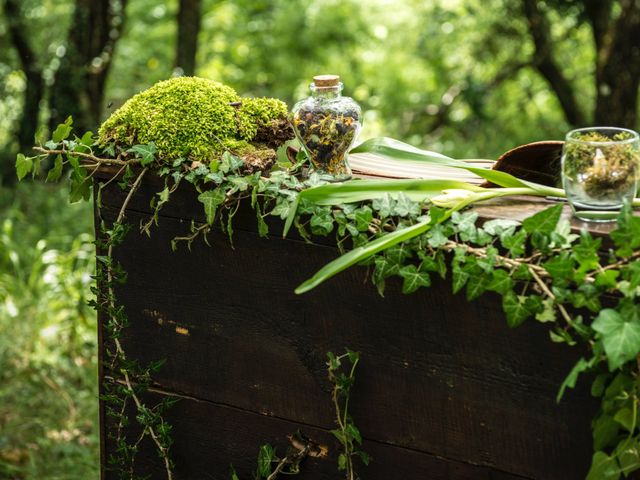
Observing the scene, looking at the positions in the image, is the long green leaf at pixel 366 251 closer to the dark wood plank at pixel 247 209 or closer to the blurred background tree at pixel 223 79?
the dark wood plank at pixel 247 209

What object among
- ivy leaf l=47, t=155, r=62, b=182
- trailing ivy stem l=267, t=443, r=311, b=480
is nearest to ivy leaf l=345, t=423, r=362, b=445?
trailing ivy stem l=267, t=443, r=311, b=480

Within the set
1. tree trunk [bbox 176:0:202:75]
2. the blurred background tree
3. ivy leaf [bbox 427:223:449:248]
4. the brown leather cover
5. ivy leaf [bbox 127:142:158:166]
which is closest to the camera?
ivy leaf [bbox 427:223:449:248]

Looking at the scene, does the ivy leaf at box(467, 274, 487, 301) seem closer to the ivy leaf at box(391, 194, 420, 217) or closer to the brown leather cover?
the ivy leaf at box(391, 194, 420, 217)

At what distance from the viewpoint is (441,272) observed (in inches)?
57.6

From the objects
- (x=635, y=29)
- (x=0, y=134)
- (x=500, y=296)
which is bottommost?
(x=0, y=134)

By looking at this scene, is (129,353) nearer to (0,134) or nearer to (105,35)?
(105,35)

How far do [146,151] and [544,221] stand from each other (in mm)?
834

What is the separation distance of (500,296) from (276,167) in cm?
58

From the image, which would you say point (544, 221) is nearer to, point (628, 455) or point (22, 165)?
point (628, 455)

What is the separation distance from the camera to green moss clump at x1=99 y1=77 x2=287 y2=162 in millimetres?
1795

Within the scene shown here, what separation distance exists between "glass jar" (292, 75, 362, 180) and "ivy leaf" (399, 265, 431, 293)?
1.05 ft

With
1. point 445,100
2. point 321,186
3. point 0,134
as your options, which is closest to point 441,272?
point 321,186

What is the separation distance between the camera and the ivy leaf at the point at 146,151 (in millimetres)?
1785

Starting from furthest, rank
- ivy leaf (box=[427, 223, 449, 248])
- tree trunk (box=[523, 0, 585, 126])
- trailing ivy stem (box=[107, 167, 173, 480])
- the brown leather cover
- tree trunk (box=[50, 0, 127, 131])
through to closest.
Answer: tree trunk (box=[523, 0, 585, 126]) → tree trunk (box=[50, 0, 127, 131]) → trailing ivy stem (box=[107, 167, 173, 480]) → the brown leather cover → ivy leaf (box=[427, 223, 449, 248])
